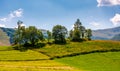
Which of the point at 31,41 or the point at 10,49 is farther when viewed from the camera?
the point at 31,41

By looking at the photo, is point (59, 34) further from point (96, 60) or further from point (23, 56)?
point (96, 60)

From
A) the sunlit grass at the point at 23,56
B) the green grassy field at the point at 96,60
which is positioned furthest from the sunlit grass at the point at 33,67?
the sunlit grass at the point at 23,56

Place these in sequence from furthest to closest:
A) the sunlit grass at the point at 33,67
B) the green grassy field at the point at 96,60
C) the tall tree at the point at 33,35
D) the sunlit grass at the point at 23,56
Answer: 1. the tall tree at the point at 33,35
2. the sunlit grass at the point at 23,56
3. the green grassy field at the point at 96,60
4. the sunlit grass at the point at 33,67

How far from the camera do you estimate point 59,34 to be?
601 ft

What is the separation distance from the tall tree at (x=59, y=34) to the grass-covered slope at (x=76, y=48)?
8836 mm

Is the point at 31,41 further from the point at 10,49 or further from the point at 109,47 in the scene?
the point at 109,47

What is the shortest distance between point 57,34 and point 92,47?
1162 inches

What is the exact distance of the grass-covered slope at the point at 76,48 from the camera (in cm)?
14795

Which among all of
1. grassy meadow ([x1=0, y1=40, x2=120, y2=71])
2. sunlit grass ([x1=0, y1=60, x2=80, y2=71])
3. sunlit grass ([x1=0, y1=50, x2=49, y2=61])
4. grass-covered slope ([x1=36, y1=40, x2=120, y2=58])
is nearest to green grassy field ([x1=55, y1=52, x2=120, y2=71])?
grassy meadow ([x1=0, y1=40, x2=120, y2=71])

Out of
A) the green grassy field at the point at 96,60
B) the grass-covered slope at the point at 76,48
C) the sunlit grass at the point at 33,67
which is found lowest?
the green grassy field at the point at 96,60

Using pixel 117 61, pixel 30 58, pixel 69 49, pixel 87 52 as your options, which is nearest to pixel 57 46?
pixel 69 49

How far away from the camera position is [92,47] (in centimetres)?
16262

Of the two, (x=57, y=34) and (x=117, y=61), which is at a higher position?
(x=57, y=34)

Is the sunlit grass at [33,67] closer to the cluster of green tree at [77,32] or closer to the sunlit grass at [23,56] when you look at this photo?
the sunlit grass at [23,56]
